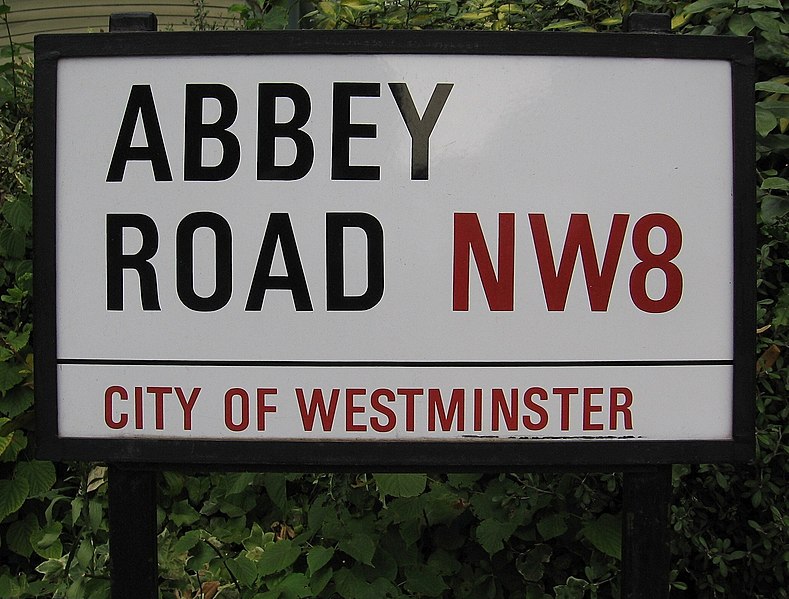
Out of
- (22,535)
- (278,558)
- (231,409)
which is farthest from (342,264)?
(22,535)

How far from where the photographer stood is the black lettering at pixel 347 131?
1.46m

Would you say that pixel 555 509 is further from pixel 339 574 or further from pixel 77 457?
pixel 77 457

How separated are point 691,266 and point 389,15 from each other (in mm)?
1466

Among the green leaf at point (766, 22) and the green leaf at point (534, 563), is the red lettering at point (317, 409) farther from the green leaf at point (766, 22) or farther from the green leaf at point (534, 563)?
the green leaf at point (766, 22)

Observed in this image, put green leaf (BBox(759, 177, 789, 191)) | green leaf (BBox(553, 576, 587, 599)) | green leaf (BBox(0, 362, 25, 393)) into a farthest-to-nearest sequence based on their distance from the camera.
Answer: green leaf (BBox(0, 362, 25, 393))
green leaf (BBox(553, 576, 587, 599))
green leaf (BBox(759, 177, 789, 191))

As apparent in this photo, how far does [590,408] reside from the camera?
1461mm

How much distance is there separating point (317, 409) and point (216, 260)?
12.8 inches

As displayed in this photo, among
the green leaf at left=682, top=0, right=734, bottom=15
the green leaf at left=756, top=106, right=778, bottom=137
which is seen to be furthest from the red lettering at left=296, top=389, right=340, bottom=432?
the green leaf at left=682, top=0, right=734, bottom=15

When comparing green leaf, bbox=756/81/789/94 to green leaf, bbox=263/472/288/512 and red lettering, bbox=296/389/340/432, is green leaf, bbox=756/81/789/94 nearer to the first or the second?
red lettering, bbox=296/389/340/432

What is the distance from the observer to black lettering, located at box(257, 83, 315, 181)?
57.5 inches

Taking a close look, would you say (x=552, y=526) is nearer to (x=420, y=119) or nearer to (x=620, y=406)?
(x=620, y=406)

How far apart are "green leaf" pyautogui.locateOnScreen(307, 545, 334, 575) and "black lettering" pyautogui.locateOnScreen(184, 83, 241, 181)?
106 centimetres

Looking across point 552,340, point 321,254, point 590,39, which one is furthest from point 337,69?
point 552,340

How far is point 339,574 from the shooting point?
2109 millimetres
